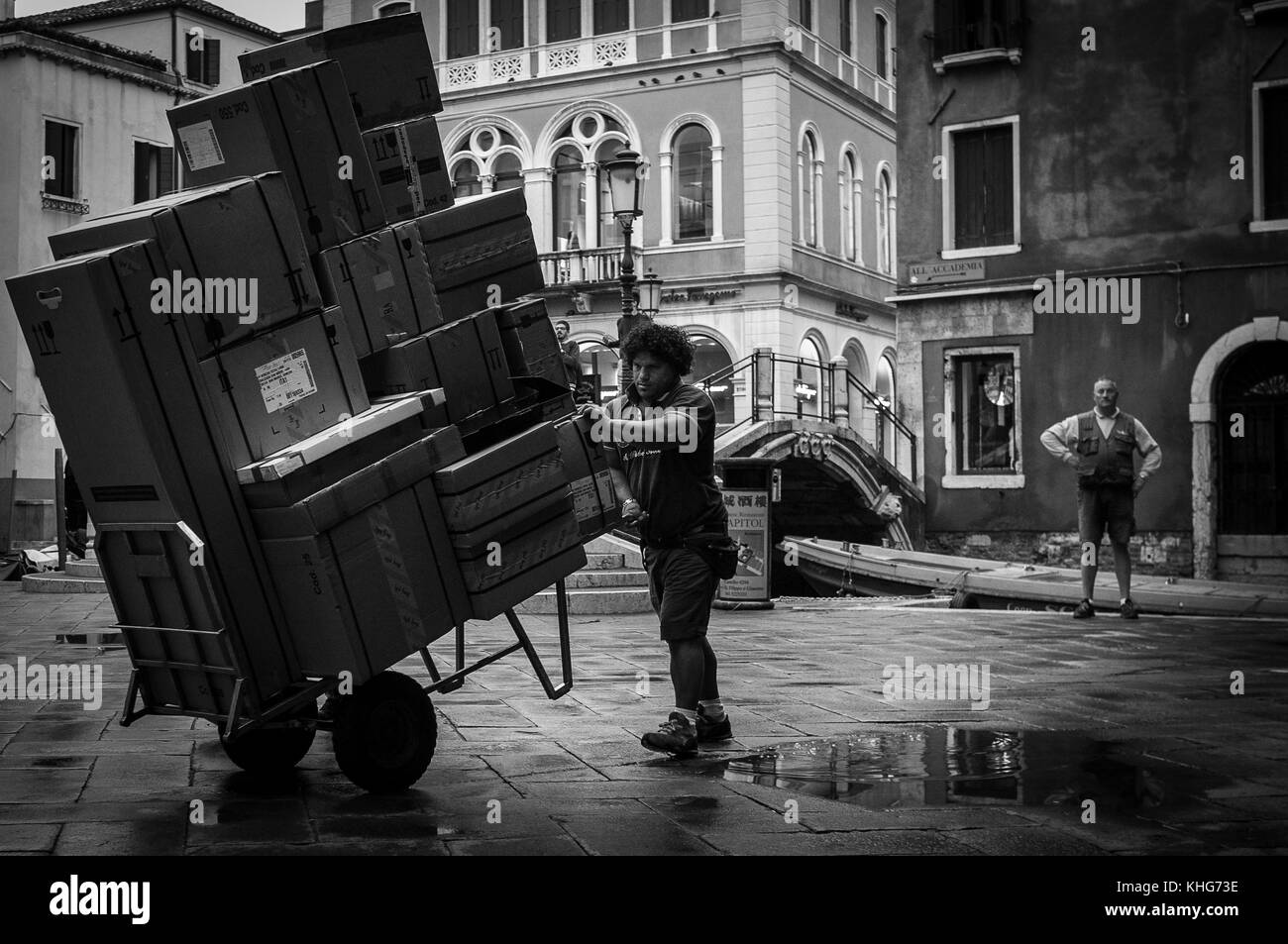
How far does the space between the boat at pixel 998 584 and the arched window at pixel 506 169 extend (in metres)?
18.5

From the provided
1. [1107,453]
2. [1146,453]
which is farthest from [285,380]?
[1146,453]

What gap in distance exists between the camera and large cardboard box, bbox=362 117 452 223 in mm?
6562

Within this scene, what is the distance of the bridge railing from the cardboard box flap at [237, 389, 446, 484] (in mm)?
19182

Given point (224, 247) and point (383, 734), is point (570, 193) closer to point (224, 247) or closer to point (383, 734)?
point (224, 247)

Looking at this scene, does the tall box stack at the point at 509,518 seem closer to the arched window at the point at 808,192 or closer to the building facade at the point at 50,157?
the building facade at the point at 50,157

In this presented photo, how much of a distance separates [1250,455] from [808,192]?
1803cm

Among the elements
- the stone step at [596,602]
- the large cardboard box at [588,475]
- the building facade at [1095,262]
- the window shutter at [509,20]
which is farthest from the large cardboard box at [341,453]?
the window shutter at [509,20]

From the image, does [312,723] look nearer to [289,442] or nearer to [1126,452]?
[289,442]

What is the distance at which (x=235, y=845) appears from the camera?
4.80m

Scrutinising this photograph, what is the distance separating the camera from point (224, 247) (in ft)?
18.4

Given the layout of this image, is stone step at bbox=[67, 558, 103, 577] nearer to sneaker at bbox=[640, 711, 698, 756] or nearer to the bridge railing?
the bridge railing

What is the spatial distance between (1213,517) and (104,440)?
2064 centimetres
